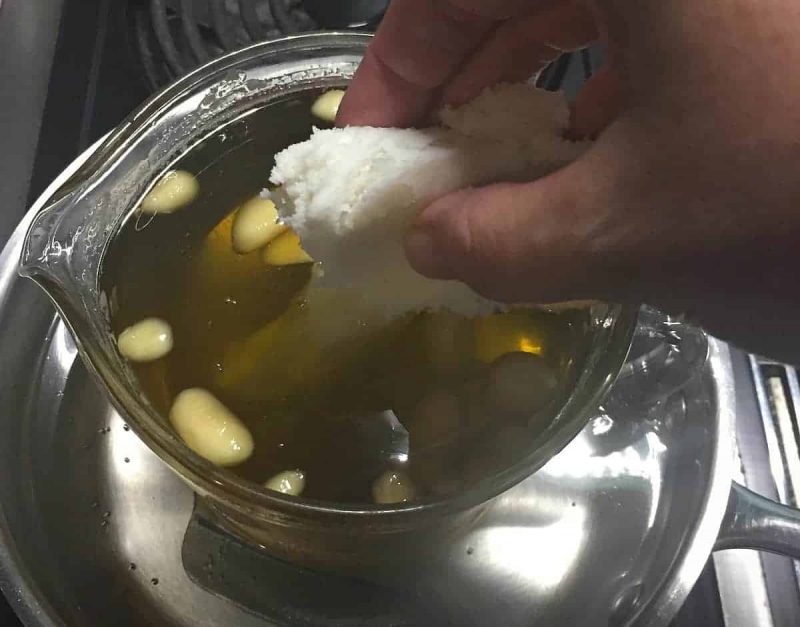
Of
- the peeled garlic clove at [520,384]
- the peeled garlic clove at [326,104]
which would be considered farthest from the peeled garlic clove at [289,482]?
the peeled garlic clove at [326,104]

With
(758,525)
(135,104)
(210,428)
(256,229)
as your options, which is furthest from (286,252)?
(758,525)

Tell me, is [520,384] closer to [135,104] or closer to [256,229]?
[256,229]

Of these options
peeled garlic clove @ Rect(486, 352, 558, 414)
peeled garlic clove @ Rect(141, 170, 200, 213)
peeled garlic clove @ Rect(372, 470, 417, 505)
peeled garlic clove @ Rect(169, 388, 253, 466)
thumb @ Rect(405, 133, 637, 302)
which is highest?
thumb @ Rect(405, 133, 637, 302)

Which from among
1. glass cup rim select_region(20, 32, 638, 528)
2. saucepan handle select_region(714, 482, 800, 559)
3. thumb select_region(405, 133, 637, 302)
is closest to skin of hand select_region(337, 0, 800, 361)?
thumb select_region(405, 133, 637, 302)

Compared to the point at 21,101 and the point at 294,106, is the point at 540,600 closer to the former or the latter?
the point at 294,106

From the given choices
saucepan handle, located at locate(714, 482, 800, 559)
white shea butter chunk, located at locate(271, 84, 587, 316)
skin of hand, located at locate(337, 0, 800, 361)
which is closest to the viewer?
skin of hand, located at locate(337, 0, 800, 361)

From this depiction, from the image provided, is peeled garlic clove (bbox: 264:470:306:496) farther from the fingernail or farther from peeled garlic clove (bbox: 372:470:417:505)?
the fingernail
